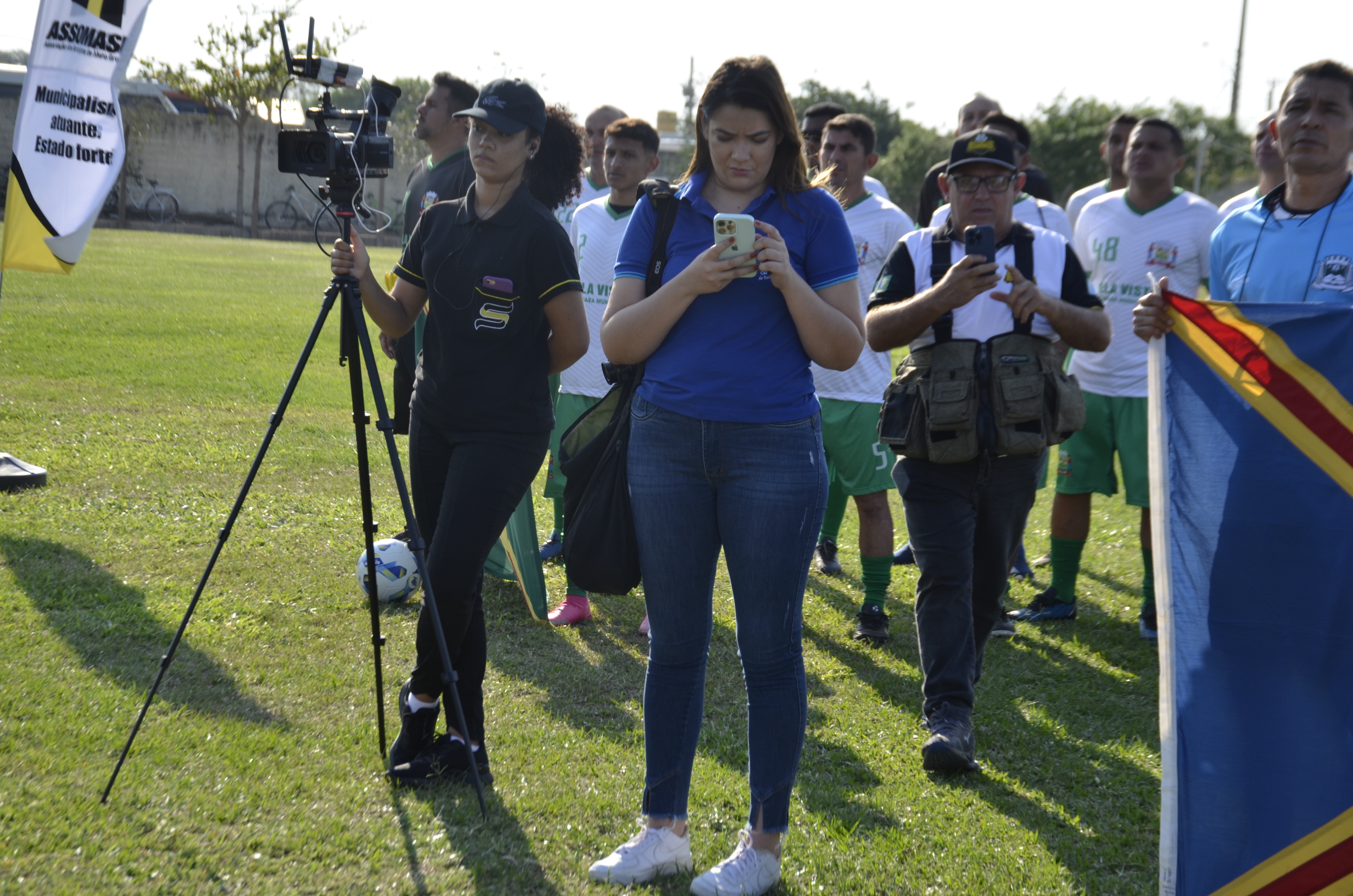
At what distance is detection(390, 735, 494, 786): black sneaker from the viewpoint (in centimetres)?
368

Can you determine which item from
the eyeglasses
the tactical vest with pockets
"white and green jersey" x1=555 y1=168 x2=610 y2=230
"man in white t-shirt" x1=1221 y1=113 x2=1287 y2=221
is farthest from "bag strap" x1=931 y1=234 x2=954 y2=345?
"white and green jersey" x1=555 y1=168 x2=610 y2=230

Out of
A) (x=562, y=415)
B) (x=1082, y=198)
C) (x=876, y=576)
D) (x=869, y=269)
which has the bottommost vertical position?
(x=876, y=576)

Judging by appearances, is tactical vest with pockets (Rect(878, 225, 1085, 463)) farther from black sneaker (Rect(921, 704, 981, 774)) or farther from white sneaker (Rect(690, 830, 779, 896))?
white sneaker (Rect(690, 830, 779, 896))

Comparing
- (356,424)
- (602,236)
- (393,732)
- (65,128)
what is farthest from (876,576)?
(65,128)

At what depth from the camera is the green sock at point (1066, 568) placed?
20.0ft

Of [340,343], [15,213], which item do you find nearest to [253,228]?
[15,213]

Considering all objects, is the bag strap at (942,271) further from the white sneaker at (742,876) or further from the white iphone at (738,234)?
the white sneaker at (742,876)

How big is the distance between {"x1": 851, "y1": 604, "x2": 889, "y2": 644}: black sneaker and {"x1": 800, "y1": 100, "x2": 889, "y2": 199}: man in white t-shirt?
2.33 metres

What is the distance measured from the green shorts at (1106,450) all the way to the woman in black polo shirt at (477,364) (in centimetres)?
332

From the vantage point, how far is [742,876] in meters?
3.06

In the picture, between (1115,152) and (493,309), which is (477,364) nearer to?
(493,309)

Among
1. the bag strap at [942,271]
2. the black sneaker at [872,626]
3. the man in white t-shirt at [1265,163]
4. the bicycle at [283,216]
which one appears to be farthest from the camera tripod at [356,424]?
the bicycle at [283,216]

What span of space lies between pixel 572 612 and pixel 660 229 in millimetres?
2899

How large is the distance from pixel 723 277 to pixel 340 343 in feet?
4.61
